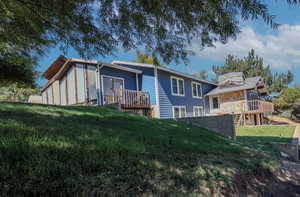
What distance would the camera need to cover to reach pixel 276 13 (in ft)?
5.06

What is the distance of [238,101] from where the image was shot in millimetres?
18359

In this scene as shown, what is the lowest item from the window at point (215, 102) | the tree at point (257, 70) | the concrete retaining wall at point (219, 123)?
the concrete retaining wall at point (219, 123)

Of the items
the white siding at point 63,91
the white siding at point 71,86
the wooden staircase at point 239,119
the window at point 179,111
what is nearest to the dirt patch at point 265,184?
the window at point 179,111

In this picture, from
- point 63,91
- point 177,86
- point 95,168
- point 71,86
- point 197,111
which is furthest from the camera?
point 197,111

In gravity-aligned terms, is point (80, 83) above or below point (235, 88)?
above

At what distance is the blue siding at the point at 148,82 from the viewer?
1358 centimetres

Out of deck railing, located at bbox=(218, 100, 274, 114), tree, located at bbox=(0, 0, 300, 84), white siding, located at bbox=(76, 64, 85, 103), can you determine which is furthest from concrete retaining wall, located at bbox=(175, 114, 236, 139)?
deck railing, located at bbox=(218, 100, 274, 114)

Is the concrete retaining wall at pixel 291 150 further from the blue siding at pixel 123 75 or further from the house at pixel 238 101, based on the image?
the house at pixel 238 101

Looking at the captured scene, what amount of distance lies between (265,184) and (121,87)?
11.0 metres

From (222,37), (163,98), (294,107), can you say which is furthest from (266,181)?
(294,107)

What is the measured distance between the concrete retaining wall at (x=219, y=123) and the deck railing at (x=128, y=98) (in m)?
4.72

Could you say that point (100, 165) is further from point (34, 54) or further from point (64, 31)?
point (34, 54)

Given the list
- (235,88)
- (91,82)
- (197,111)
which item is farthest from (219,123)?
(235,88)

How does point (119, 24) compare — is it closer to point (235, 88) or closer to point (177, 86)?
point (177, 86)
